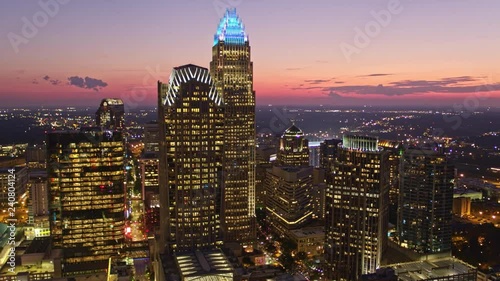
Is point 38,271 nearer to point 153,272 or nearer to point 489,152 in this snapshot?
point 153,272

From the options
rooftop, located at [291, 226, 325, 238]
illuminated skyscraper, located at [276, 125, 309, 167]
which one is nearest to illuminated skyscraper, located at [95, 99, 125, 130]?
illuminated skyscraper, located at [276, 125, 309, 167]

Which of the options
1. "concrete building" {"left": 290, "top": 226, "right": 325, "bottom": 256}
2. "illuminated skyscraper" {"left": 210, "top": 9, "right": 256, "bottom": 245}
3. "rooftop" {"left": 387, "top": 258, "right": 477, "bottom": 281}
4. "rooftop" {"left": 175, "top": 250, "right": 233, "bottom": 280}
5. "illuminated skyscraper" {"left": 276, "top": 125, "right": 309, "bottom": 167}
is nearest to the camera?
"rooftop" {"left": 175, "top": 250, "right": 233, "bottom": 280}

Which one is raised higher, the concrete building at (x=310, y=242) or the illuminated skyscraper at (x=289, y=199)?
the illuminated skyscraper at (x=289, y=199)

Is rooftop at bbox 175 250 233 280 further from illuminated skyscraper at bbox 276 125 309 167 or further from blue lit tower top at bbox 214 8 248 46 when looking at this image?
illuminated skyscraper at bbox 276 125 309 167

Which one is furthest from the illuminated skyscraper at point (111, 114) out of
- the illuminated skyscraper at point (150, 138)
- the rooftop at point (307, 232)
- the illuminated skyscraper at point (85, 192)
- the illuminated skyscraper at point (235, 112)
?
the rooftop at point (307, 232)

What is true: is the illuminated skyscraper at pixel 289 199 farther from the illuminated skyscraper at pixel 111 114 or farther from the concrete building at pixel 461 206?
the illuminated skyscraper at pixel 111 114

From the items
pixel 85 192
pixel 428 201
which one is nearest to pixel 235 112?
pixel 85 192
